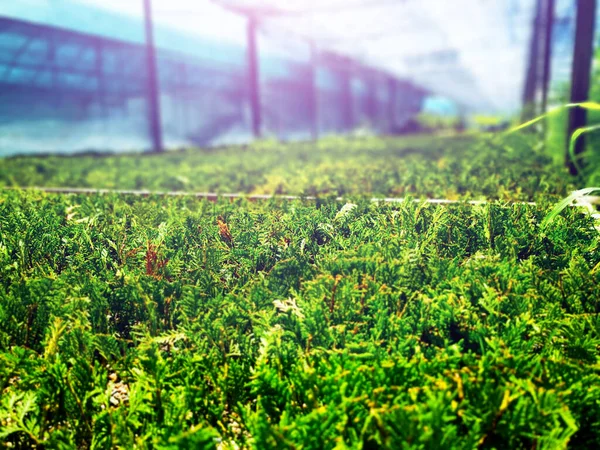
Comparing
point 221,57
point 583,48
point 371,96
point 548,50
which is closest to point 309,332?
point 583,48

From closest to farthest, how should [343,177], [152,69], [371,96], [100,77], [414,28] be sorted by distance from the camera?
[343,177], [152,69], [100,77], [414,28], [371,96]

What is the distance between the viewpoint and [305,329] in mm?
2016

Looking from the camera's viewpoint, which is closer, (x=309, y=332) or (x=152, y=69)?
(x=309, y=332)

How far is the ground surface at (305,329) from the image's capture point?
1.61 m

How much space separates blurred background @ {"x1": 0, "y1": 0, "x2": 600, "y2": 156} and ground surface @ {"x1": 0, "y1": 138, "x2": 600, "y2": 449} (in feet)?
17.7

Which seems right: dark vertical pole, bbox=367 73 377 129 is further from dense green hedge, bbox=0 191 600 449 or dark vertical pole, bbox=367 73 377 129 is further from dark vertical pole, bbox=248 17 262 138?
dense green hedge, bbox=0 191 600 449

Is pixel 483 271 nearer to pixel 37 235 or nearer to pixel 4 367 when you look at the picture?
pixel 4 367

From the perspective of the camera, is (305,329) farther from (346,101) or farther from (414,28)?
(346,101)

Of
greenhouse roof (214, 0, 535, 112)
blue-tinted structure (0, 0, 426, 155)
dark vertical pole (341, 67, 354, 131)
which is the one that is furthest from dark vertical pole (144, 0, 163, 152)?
dark vertical pole (341, 67, 354, 131)

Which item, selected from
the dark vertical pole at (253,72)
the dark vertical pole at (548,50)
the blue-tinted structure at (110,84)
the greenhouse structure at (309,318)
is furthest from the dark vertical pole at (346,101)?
the greenhouse structure at (309,318)

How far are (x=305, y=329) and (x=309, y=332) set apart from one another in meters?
0.02

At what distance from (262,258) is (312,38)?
2913 cm

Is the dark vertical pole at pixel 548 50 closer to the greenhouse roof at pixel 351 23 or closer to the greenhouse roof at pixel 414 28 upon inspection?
the greenhouse roof at pixel 351 23

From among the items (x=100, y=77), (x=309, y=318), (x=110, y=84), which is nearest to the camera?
(x=309, y=318)
